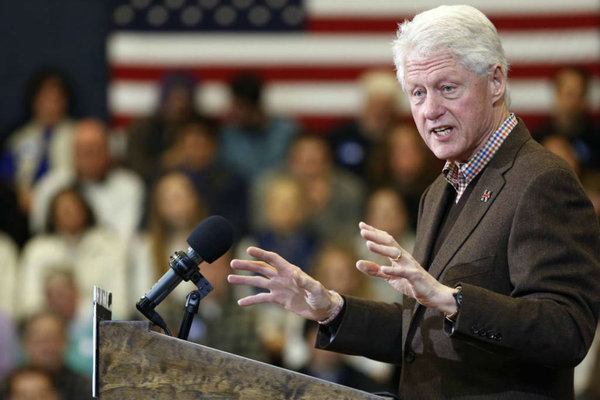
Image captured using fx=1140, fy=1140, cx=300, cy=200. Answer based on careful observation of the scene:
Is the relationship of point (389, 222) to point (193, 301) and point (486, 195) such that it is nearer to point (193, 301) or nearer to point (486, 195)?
point (486, 195)

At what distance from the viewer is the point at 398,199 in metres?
5.58

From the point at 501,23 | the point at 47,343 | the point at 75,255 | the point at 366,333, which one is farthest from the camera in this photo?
the point at 501,23

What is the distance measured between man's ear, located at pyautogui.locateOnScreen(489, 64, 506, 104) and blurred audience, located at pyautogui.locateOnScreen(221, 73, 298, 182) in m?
3.83

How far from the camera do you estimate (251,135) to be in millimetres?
6277

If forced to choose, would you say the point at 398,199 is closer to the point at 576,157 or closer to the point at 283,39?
the point at 576,157

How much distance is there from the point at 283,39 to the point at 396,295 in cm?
212

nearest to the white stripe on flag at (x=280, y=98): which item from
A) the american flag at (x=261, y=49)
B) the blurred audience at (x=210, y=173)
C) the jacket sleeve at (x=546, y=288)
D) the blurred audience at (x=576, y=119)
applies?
the american flag at (x=261, y=49)

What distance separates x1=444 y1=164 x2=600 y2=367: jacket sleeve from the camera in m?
2.04

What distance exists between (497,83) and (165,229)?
3.52 meters

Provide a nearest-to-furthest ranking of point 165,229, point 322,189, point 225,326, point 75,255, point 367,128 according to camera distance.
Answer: point 225,326, point 165,229, point 75,255, point 322,189, point 367,128

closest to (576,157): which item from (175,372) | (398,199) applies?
(398,199)

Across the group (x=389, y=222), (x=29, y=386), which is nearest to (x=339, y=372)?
(x=389, y=222)

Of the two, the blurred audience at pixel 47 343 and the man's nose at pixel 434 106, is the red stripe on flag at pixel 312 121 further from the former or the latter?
the man's nose at pixel 434 106

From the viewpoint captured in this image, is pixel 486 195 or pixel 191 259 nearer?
pixel 191 259
